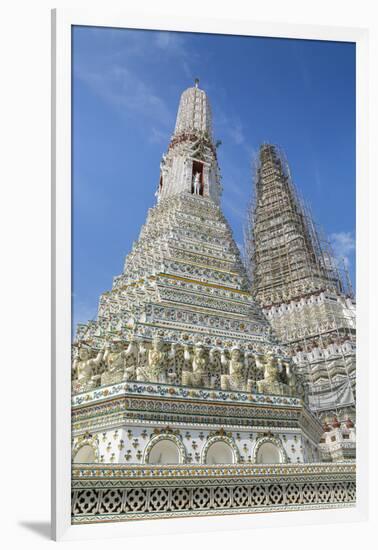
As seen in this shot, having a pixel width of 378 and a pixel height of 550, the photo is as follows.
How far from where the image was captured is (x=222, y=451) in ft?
46.1

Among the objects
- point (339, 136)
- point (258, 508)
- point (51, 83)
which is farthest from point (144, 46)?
point (258, 508)

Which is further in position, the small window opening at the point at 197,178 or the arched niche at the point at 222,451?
the small window opening at the point at 197,178

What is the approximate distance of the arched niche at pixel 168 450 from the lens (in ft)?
43.4

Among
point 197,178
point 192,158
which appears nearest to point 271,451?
point 197,178

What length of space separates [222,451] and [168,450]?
1.25m

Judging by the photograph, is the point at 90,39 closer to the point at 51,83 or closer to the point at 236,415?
the point at 51,83

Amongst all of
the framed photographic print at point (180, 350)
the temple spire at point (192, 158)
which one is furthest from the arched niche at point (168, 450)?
the temple spire at point (192, 158)

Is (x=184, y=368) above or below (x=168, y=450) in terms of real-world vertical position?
above

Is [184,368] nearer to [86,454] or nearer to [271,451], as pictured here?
[271,451]

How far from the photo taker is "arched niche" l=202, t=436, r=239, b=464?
45.4ft

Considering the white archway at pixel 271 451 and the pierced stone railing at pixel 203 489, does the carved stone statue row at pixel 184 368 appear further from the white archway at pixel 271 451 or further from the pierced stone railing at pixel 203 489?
the pierced stone railing at pixel 203 489

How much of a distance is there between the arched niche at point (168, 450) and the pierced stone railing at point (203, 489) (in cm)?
71

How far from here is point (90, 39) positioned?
12.1 m
